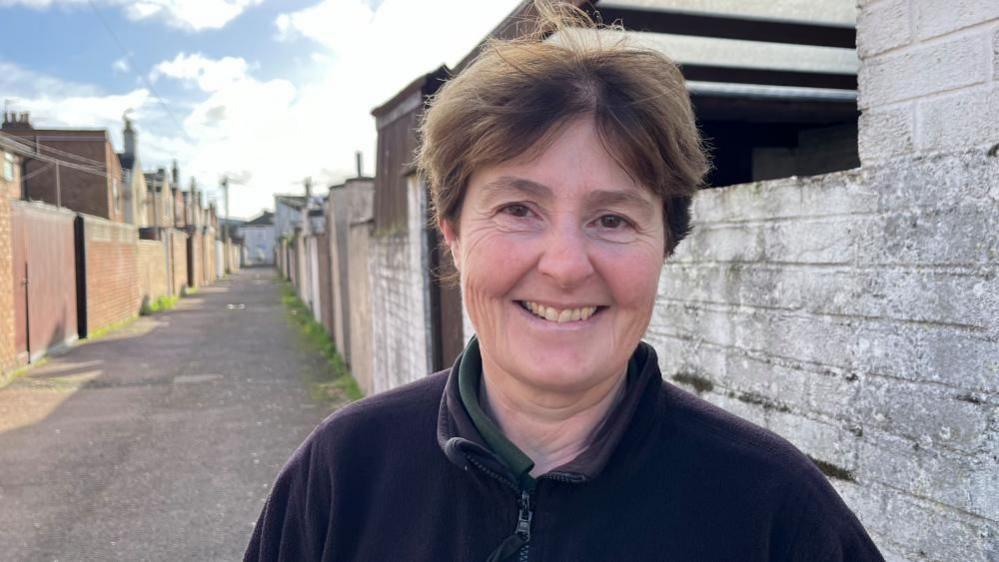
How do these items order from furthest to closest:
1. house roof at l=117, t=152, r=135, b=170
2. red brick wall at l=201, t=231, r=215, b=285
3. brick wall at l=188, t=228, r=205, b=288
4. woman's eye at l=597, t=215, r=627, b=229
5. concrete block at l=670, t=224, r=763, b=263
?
red brick wall at l=201, t=231, r=215, b=285
brick wall at l=188, t=228, r=205, b=288
house roof at l=117, t=152, r=135, b=170
concrete block at l=670, t=224, r=763, b=263
woman's eye at l=597, t=215, r=627, b=229

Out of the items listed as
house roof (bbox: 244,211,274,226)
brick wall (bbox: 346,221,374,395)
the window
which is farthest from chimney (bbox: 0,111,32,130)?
house roof (bbox: 244,211,274,226)

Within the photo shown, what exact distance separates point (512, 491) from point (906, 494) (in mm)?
1296

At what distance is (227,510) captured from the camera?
5641 mm

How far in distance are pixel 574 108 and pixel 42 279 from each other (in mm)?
14220

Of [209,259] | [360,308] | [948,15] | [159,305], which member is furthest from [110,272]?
[209,259]

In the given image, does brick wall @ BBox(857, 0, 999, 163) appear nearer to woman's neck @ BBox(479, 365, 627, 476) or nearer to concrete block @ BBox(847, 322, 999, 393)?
concrete block @ BBox(847, 322, 999, 393)

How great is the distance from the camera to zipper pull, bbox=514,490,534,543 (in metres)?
1.38

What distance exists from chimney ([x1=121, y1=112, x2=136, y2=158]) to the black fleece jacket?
120ft

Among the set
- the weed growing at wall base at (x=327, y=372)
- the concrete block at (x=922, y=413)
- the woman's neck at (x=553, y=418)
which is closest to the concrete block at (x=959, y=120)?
the concrete block at (x=922, y=413)

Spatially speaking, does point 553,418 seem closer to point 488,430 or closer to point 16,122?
point 488,430

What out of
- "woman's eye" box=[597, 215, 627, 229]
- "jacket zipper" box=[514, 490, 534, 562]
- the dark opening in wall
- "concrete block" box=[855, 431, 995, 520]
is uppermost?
the dark opening in wall

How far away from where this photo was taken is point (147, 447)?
7242 mm

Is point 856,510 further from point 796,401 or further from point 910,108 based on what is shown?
point 910,108

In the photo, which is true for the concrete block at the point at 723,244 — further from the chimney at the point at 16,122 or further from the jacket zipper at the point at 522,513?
the chimney at the point at 16,122
